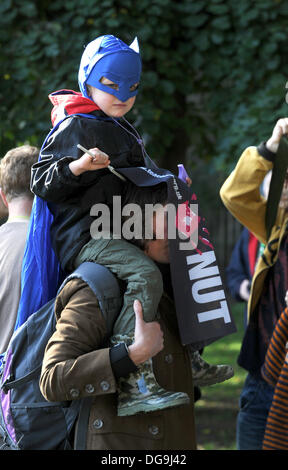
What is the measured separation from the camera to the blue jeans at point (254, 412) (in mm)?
3502

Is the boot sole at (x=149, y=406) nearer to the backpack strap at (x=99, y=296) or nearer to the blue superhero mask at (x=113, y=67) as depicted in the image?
the backpack strap at (x=99, y=296)

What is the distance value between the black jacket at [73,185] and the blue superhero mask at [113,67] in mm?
Answer: 124

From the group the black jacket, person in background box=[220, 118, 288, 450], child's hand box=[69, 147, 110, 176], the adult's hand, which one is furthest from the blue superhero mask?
person in background box=[220, 118, 288, 450]

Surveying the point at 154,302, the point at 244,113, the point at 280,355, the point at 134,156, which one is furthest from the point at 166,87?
the point at 154,302

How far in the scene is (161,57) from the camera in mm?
5512

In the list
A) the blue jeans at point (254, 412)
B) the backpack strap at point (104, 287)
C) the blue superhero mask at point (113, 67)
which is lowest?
the blue jeans at point (254, 412)

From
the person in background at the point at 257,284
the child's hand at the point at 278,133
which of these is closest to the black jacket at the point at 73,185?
the child's hand at the point at 278,133

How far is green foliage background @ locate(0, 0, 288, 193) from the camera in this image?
17.8ft

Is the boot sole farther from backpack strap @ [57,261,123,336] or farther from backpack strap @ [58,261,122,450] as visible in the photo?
backpack strap @ [57,261,123,336]

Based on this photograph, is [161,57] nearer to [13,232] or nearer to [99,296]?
[13,232]

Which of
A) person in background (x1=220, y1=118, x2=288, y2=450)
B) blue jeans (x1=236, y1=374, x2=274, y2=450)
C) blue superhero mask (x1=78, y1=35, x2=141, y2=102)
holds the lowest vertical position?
blue jeans (x1=236, y1=374, x2=274, y2=450)

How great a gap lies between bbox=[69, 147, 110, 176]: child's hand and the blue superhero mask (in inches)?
12.9

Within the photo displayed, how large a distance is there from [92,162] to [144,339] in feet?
1.70

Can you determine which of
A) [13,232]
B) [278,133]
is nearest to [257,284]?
[278,133]
